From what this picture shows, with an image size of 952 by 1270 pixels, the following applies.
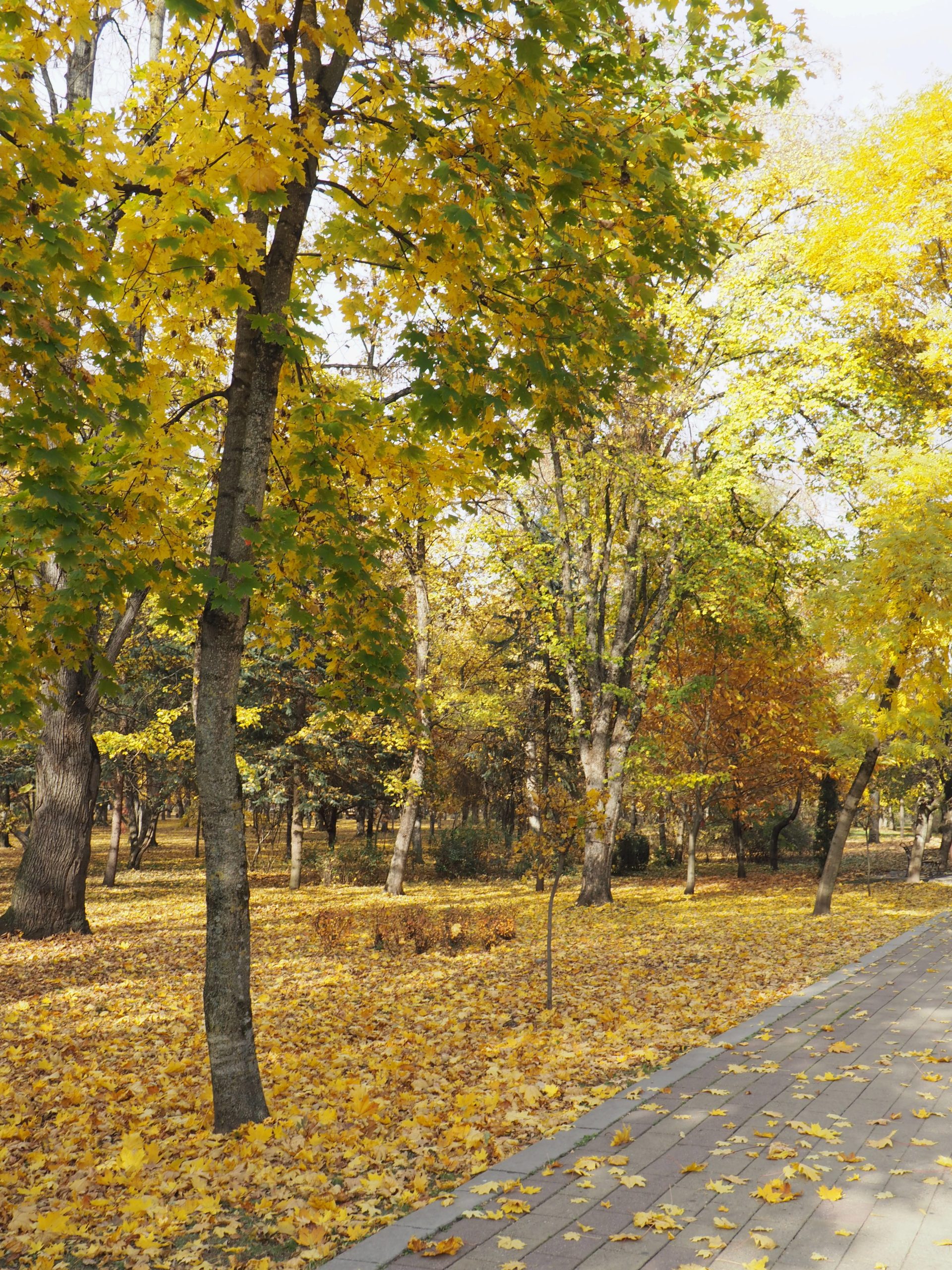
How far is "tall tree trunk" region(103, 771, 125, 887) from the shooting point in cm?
2012

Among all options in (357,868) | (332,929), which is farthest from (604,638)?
(357,868)

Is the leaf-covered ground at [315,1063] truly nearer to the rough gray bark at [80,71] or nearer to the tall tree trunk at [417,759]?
the tall tree trunk at [417,759]

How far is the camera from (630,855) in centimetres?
2764

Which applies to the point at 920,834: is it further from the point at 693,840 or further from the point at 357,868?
the point at 357,868

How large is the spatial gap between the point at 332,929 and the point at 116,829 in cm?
974

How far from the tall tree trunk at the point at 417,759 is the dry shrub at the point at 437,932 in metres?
5.12

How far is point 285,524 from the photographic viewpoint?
5.08 metres

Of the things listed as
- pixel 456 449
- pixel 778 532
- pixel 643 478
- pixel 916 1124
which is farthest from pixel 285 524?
pixel 778 532

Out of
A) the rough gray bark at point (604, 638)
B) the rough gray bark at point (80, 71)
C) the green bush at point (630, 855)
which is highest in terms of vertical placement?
the rough gray bark at point (80, 71)

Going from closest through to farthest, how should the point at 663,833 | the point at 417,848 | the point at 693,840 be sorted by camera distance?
the point at 693,840 < the point at 417,848 < the point at 663,833

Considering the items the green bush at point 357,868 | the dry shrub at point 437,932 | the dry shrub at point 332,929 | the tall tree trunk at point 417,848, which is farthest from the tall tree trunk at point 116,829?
the dry shrub at point 437,932

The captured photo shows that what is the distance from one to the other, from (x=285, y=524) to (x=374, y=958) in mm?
8130

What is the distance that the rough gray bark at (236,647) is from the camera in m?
4.91

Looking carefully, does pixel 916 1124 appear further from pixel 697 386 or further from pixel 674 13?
pixel 697 386
